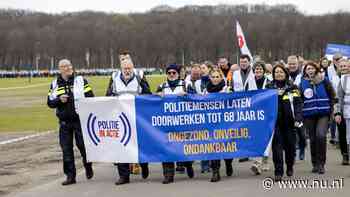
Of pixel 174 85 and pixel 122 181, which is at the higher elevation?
pixel 174 85

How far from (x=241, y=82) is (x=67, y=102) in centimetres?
277

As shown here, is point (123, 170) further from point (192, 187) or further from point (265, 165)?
point (265, 165)

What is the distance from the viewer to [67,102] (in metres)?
9.95

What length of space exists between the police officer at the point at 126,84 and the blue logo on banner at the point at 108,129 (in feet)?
1.22

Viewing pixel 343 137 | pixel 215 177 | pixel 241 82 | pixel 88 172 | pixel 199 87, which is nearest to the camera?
pixel 215 177

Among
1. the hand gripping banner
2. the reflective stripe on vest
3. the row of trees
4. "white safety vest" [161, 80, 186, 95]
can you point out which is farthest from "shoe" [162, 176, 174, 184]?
the row of trees

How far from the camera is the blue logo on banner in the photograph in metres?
9.95

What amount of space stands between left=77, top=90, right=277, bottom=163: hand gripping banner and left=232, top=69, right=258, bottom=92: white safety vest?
0.49 metres

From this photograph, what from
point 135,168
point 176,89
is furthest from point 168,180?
point 176,89

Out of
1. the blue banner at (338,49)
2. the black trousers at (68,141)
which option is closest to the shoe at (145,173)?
the black trousers at (68,141)

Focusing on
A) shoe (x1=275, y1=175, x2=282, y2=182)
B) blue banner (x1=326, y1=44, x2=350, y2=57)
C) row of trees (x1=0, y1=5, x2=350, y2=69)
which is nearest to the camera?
shoe (x1=275, y1=175, x2=282, y2=182)

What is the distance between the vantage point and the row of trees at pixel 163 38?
4552 inches

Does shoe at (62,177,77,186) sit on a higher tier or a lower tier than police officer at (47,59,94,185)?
lower

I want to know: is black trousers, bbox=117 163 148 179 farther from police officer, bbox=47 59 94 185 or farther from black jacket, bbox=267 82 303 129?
black jacket, bbox=267 82 303 129
